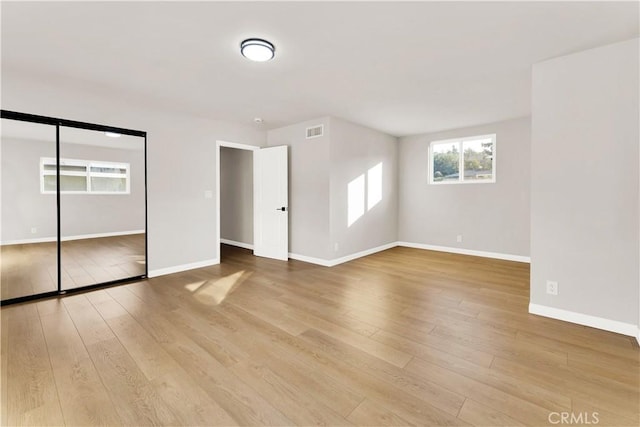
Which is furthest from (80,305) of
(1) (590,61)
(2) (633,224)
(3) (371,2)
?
(1) (590,61)

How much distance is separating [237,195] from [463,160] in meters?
5.06

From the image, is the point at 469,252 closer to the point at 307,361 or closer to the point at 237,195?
the point at 307,361

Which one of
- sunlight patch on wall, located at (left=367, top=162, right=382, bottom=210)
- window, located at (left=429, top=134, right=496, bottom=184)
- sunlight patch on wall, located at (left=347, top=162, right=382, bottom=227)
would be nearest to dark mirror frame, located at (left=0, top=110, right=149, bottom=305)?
sunlight patch on wall, located at (left=347, top=162, right=382, bottom=227)

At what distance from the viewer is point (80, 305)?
10.5 ft

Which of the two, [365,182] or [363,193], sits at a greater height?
[365,182]

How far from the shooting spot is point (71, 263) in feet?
12.2

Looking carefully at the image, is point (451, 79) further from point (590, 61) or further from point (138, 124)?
point (138, 124)

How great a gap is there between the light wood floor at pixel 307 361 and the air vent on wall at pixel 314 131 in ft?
8.94

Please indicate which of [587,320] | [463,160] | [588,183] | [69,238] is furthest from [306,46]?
[463,160]

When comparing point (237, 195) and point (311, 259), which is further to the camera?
point (237, 195)

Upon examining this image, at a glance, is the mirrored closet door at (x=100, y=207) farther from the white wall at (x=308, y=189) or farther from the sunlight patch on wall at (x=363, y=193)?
the sunlight patch on wall at (x=363, y=193)

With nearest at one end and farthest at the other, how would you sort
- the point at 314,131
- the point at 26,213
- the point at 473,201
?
the point at 26,213
the point at 314,131
the point at 473,201

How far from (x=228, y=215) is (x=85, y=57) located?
15.2 ft

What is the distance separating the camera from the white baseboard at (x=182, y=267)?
4.32 metres
